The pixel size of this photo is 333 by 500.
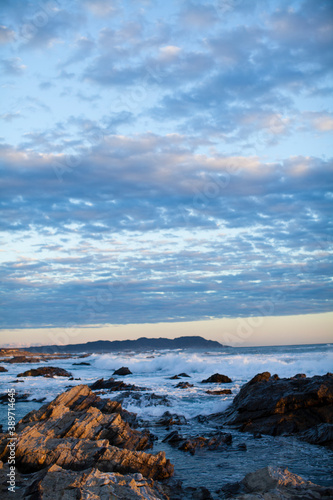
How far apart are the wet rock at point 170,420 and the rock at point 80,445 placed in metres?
4.08

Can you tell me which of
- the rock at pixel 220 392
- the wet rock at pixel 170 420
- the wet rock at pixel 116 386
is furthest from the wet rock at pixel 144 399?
the rock at pixel 220 392

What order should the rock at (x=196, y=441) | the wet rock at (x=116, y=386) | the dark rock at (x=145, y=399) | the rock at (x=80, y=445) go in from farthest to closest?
the wet rock at (x=116, y=386), the dark rock at (x=145, y=399), the rock at (x=196, y=441), the rock at (x=80, y=445)

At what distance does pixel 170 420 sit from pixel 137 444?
242 inches

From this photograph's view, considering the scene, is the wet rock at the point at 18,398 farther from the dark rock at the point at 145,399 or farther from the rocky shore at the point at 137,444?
the rocky shore at the point at 137,444

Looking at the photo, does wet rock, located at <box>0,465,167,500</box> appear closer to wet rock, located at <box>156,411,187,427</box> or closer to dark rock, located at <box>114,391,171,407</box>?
wet rock, located at <box>156,411,187,427</box>

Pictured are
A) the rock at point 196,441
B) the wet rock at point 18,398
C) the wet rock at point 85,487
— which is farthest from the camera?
the wet rock at point 18,398

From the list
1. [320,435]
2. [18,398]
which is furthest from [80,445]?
[18,398]

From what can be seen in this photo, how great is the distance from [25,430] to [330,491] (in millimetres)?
9113

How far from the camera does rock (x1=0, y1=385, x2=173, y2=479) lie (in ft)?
34.6

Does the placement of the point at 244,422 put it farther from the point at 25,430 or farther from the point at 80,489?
the point at 80,489

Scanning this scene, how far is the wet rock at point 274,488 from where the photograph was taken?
27.2 feet

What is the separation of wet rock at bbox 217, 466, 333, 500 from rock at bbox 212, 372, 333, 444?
Answer: 24.7 feet

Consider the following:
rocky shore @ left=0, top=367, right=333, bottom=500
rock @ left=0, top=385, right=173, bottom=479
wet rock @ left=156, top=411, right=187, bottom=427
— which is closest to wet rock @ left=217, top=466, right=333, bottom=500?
rocky shore @ left=0, top=367, right=333, bottom=500

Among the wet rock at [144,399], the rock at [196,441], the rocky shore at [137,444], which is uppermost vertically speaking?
the rocky shore at [137,444]
